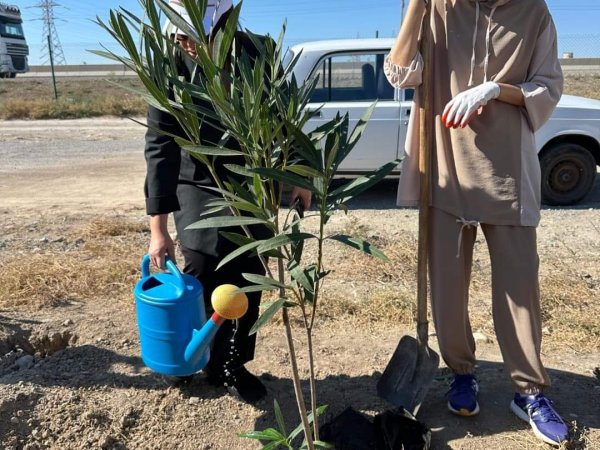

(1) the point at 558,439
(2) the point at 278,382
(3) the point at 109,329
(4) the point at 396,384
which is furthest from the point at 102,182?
(1) the point at 558,439

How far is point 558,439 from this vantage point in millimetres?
2219

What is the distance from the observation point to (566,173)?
20.9 ft

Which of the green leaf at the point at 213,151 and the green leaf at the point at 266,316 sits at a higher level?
the green leaf at the point at 213,151

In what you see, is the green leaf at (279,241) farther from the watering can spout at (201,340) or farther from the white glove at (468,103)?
the white glove at (468,103)

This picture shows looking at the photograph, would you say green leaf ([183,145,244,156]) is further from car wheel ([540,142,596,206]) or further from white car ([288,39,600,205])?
car wheel ([540,142,596,206])

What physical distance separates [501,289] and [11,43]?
2813 cm

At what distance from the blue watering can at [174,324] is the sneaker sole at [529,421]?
4.32 feet

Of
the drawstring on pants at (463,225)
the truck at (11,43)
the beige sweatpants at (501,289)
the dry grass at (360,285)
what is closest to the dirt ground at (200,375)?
the dry grass at (360,285)

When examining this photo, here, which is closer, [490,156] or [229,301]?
[229,301]

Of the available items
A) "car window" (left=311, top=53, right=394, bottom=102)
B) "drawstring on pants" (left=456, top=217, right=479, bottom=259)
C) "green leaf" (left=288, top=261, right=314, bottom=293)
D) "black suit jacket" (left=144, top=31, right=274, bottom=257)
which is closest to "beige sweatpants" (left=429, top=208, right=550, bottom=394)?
"drawstring on pants" (left=456, top=217, right=479, bottom=259)

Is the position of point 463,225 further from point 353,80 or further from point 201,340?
point 353,80

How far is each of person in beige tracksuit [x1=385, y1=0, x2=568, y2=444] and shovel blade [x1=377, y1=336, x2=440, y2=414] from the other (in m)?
0.11

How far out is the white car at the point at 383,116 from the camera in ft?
20.0

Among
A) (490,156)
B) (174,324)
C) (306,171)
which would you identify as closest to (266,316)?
(306,171)
